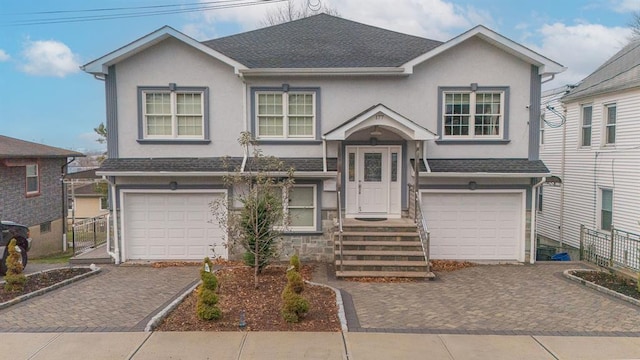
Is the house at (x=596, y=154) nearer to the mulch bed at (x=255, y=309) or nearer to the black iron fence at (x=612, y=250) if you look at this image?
the black iron fence at (x=612, y=250)

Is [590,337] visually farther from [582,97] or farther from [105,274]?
[582,97]

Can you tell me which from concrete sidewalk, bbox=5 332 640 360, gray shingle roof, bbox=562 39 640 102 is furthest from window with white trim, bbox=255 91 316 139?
gray shingle roof, bbox=562 39 640 102

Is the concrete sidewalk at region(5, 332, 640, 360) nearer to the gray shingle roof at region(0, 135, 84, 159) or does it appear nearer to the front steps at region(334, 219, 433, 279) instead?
the front steps at region(334, 219, 433, 279)

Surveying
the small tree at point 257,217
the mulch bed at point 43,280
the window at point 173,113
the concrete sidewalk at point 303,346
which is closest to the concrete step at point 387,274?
the small tree at point 257,217

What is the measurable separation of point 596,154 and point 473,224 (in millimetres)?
6898

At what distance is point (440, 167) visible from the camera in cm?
1228

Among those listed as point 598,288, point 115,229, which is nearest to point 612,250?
point 598,288

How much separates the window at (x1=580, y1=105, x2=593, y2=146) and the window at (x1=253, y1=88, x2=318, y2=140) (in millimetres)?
11110

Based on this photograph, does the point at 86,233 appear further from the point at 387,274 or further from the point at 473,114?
A: the point at 473,114

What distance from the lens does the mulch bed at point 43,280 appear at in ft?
28.2

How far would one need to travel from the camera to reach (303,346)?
608cm

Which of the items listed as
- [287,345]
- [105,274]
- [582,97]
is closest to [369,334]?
[287,345]

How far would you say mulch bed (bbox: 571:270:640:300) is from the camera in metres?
9.04

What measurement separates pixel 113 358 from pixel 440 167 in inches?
374
